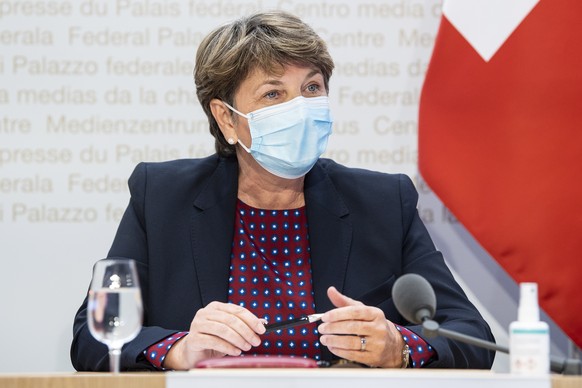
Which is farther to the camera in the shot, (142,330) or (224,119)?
(224,119)

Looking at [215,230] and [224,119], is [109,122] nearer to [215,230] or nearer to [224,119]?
[224,119]

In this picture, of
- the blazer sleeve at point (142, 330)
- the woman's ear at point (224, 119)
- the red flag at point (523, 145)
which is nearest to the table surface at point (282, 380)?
the blazer sleeve at point (142, 330)

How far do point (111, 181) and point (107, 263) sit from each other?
59.9 inches

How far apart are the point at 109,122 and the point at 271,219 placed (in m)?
0.81

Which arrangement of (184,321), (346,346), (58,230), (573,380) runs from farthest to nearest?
1. (58,230)
2. (184,321)
3. (346,346)
4. (573,380)

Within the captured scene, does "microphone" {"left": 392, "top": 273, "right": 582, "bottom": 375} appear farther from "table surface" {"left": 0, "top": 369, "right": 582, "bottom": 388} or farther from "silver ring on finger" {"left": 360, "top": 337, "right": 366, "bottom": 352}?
"silver ring on finger" {"left": 360, "top": 337, "right": 366, "bottom": 352}

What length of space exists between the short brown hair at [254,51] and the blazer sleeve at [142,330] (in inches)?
13.2

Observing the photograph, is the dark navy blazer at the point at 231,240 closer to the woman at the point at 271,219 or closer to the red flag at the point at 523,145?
the woman at the point at 271,219

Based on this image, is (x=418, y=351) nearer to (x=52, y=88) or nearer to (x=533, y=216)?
(x=533, y=216)

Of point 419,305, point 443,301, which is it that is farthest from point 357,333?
point 443,301

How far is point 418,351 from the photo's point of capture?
2.15 m

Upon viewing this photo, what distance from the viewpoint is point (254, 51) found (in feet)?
8.30

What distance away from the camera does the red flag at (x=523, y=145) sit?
9.27 ft

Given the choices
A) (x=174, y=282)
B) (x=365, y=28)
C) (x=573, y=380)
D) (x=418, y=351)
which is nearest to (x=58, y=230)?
(x=174, y=282)
